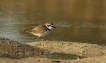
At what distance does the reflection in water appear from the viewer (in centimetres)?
1969

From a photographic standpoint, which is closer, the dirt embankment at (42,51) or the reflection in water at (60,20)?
the dirt embankment at (42,51)

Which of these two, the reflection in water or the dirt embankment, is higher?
the reflection in water

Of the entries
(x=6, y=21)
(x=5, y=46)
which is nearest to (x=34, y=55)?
(x=5, y=46)

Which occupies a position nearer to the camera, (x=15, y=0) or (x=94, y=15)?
(x=94, y=15)

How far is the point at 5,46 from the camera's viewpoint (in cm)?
1291

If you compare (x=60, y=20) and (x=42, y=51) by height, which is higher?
(x=60, y=20)

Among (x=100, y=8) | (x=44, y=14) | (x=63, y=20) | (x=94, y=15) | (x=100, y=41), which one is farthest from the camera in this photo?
(x=100, y=8)

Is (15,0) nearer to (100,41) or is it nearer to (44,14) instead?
(44,14)

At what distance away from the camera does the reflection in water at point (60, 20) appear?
775 inches

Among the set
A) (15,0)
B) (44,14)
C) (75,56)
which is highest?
(15,0)

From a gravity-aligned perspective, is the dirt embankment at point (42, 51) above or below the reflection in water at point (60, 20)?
below

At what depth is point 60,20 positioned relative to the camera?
2556 cm

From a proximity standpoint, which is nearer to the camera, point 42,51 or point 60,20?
point 42,51

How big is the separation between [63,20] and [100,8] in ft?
29.7
